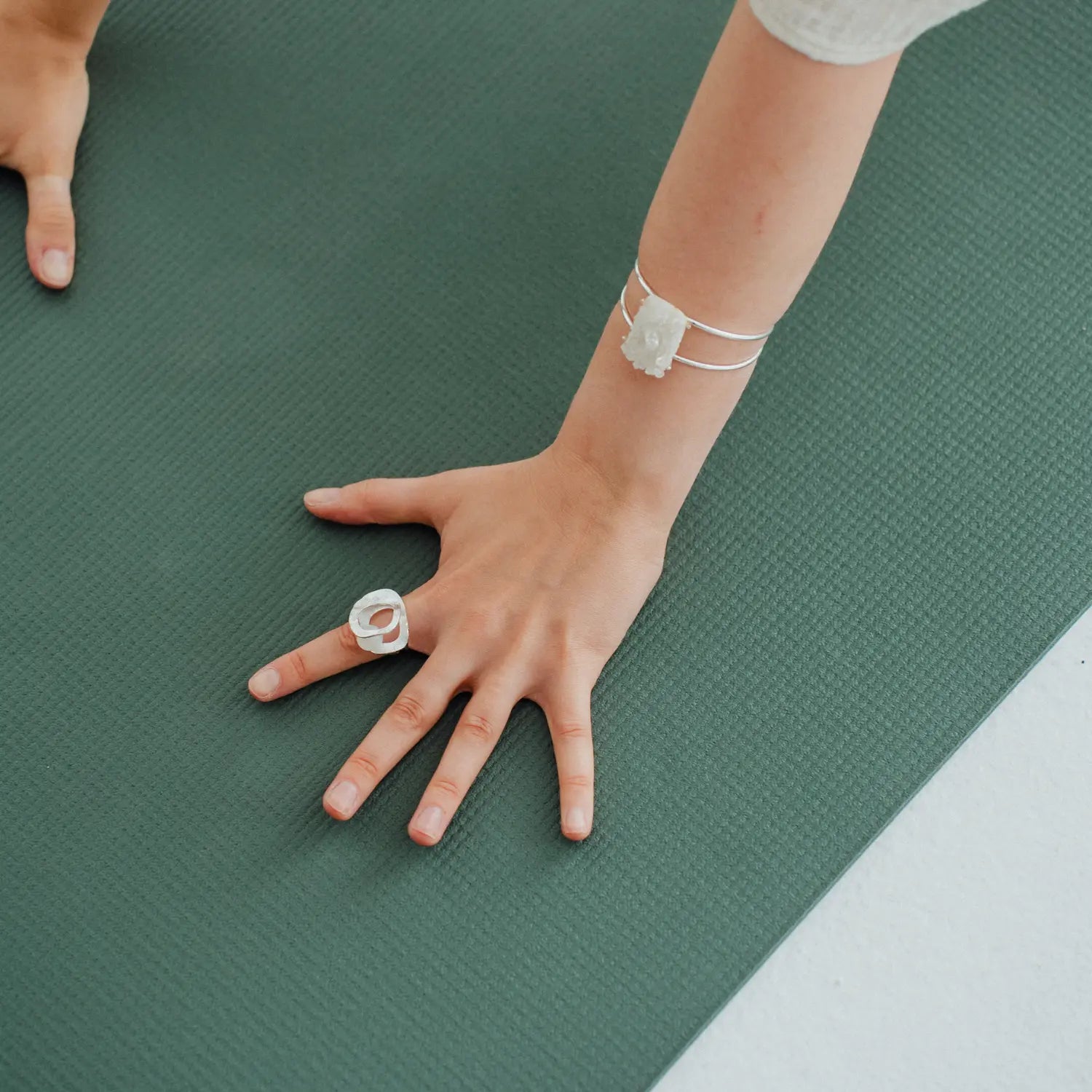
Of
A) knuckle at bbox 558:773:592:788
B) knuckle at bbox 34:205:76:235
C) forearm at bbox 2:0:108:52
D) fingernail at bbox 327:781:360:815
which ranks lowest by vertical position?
fingernail at bbox 327:781:360:815

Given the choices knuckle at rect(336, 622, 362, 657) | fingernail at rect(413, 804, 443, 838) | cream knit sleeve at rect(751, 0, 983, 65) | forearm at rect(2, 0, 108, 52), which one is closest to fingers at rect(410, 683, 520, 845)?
fingernail at rect(413, 804, 443, 838)

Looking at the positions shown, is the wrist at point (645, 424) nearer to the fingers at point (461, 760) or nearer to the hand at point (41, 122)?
the fingers at point (461, 760)

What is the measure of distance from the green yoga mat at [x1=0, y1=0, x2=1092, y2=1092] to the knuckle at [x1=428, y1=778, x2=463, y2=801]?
36mm

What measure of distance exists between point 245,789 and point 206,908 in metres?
0.09

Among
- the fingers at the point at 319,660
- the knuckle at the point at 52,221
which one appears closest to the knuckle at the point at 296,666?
the fingers at the point at 319,660

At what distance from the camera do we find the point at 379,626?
0.90 m

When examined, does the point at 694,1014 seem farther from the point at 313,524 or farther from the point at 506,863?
the point at 313,524

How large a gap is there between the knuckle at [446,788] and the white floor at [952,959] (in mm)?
286

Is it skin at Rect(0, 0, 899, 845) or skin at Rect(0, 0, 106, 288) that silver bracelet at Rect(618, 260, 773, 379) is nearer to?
skin at Rect(0, 0, 899, 845)

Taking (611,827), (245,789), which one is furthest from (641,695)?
(245,789)

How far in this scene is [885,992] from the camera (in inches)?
36.0

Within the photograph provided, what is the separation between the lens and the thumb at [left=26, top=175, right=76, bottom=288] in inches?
40.4

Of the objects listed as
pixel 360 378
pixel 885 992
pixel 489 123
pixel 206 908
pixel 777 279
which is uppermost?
pixel 777 279

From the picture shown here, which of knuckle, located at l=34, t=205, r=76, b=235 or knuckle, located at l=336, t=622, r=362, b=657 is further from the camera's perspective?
knuckle, located at l=34, t=205, r=76, b=235
